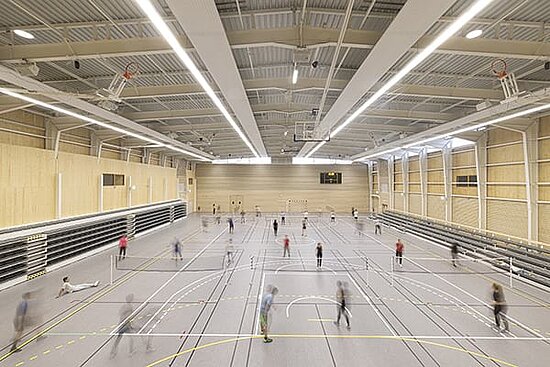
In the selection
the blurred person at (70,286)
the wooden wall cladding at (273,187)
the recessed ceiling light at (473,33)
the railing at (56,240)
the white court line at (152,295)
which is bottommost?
the white court line at (152,295)

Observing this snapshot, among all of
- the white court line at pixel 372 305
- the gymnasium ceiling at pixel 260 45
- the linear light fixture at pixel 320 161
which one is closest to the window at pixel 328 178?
the linear light fixture at pixel 320 161

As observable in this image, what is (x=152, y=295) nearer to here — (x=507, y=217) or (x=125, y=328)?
(x=125, y=328)

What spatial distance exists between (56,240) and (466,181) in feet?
81.9

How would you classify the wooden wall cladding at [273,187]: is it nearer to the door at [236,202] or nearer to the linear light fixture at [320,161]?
the door at [236,202]

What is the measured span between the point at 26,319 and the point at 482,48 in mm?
14129

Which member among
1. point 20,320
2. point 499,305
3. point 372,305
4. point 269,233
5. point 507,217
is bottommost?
point 372,305

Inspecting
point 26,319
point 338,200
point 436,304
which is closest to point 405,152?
point 338,200

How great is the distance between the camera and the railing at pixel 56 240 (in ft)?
43.8

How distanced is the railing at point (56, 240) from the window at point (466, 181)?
24064 millimetres

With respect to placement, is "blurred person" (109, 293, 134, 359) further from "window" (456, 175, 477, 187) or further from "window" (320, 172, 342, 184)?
"window" (320, 172, 342, 184)

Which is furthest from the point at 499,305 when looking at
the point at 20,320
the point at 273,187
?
the point at 273,187

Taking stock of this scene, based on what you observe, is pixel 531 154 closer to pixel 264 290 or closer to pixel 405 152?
pixel 264 290

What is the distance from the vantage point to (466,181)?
22.8 meters

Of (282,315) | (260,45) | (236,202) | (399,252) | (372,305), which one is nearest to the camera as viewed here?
(260,45)
